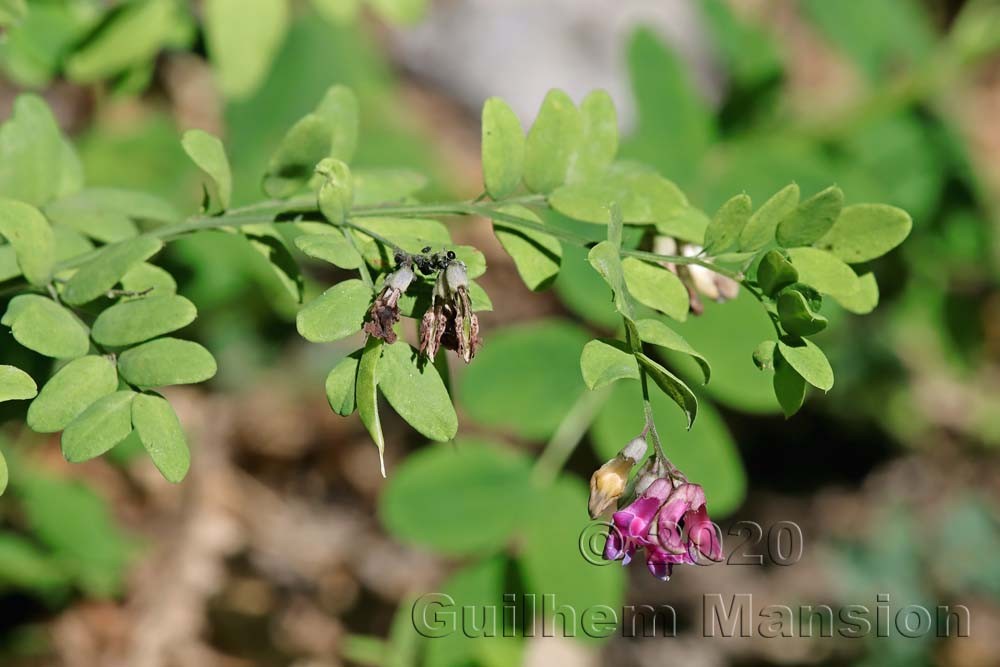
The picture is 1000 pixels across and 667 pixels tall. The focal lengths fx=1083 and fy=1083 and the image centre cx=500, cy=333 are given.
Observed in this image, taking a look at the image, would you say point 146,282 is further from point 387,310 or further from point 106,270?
point 387,310

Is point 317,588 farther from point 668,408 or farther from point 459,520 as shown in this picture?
point 668,408

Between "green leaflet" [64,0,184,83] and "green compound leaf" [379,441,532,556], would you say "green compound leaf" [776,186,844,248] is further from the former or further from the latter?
"green leaflet" [64,0,184,83]

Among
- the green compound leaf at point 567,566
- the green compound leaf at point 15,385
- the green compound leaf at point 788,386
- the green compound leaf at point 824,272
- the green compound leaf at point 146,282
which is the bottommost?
the green compound leaf at point 567,566

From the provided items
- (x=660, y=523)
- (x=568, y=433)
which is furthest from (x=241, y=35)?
(x=660, y=523)

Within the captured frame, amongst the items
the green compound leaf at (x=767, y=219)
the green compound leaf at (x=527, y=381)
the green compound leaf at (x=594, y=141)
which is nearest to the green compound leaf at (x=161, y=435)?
the green compound leaf at (x=594, y=141)

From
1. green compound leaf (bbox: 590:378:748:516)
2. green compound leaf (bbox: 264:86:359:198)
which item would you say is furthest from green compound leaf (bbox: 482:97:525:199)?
green compound leaf (bbox: 590:378:748:516)

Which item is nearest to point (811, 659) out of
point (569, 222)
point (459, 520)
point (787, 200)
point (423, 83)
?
point (459, 520)

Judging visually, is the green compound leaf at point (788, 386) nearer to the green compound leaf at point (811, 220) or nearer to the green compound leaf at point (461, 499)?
the green compound leaf at point (811, 220)
